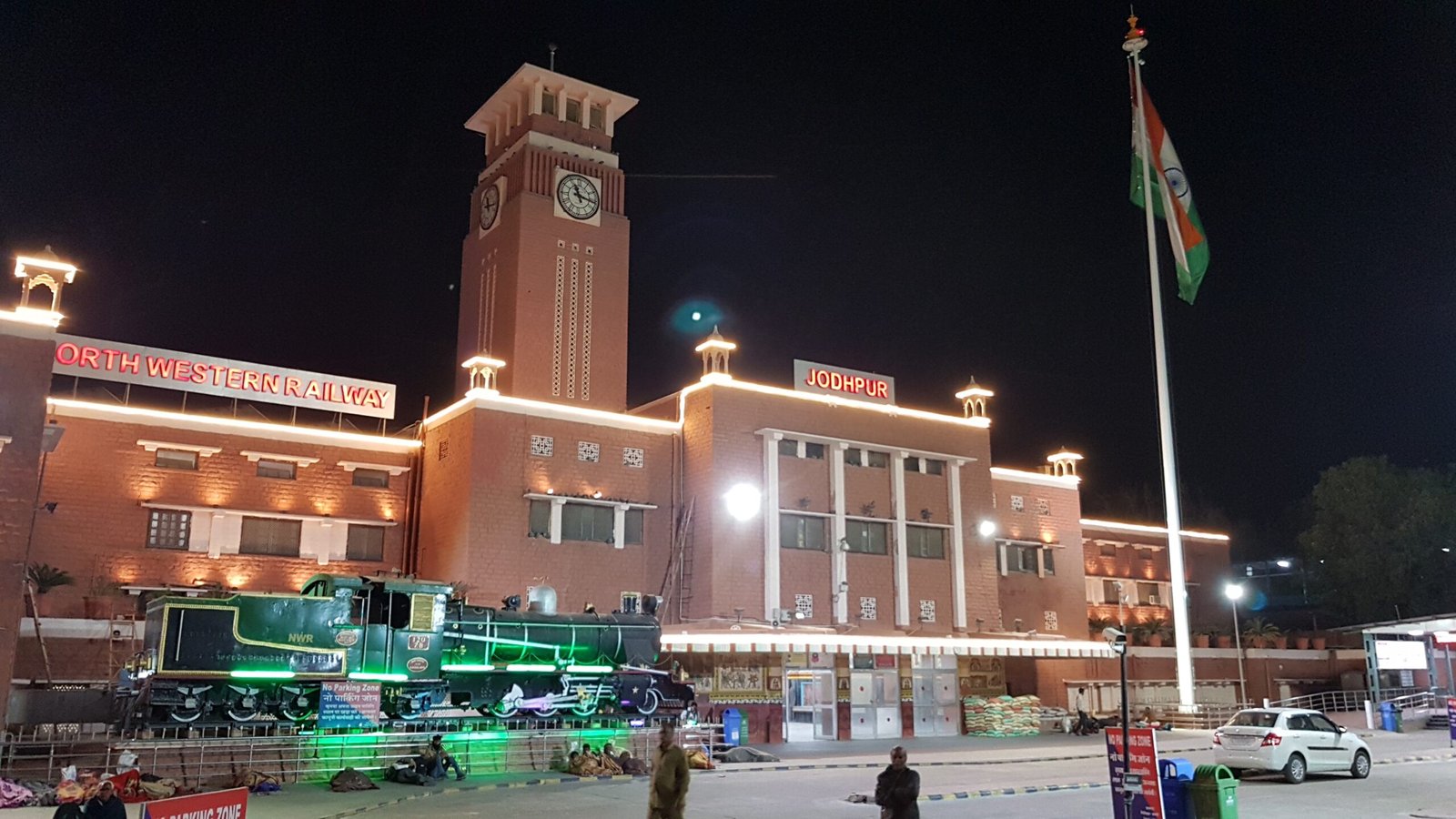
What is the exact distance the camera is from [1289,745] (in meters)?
22.3

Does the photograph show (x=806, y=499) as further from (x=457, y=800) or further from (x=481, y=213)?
(x=457, y=800)

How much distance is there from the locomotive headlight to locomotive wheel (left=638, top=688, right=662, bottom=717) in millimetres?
10354

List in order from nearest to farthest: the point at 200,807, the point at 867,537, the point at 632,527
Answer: the point at 200,807
the point at 632,527
the point at 867,537

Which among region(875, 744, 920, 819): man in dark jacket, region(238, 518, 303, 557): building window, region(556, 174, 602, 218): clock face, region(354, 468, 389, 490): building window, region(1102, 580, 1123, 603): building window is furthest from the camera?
region(1102, 580, 1123, 603): building window

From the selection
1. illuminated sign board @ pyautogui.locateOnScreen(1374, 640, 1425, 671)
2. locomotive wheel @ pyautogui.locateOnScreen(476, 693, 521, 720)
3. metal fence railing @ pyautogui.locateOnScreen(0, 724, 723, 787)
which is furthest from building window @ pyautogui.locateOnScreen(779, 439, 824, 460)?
illuminated sign board @ pyautogui.locateOnScreen(1374, 640, 1425, 671)

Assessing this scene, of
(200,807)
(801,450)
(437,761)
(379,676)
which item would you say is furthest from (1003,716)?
(200,807)

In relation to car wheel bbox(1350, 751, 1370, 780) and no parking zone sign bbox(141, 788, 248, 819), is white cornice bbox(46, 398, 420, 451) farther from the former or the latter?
car wheel bbox(1350, 751, 1370, 780)

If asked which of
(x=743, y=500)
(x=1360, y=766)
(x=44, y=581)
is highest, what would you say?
(x=743, y=500)

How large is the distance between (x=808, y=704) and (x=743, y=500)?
7.02m

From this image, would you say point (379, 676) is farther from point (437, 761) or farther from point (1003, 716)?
point (1003, 716)

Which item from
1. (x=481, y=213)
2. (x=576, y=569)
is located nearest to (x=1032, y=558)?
(x=576, y=569)

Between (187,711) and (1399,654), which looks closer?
(187,711)

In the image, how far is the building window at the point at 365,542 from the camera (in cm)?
3628

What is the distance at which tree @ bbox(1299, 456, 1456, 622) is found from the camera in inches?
2224
